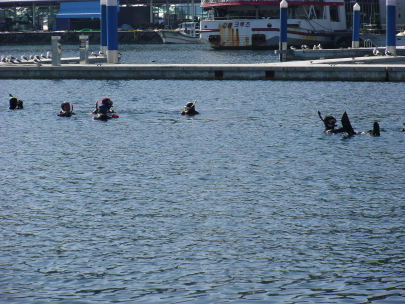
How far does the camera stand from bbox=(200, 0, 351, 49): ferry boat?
3361 inches

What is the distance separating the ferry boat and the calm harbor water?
57848 mm

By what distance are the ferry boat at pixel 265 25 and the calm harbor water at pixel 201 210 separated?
5785cm

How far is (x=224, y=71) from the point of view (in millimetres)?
43094

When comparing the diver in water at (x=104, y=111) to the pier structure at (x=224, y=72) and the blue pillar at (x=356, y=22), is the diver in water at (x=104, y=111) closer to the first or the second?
the pier structure at (x=224, y=72)

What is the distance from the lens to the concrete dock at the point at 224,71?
40.5 metres

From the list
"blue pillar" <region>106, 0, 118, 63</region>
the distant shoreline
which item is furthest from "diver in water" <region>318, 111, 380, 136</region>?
the distant shoreline

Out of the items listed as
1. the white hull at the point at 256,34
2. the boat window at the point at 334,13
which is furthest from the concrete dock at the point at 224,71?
the boat window at the point at 334,13

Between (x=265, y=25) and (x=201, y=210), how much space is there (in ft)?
242

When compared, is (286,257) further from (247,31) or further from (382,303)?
(247,31)

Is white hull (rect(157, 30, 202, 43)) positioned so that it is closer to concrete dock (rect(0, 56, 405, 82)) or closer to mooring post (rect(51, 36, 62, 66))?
concrete dock (rect(0, 56, 405, 82))

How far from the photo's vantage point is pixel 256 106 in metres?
32.4

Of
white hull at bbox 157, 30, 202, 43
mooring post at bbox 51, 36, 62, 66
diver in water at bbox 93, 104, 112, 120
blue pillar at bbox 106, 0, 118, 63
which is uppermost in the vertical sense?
white hull at bbox 157, 30, 202, 43

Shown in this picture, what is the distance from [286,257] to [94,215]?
191 inches

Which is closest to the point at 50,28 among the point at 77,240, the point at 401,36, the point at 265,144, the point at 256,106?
the point at 401,36
